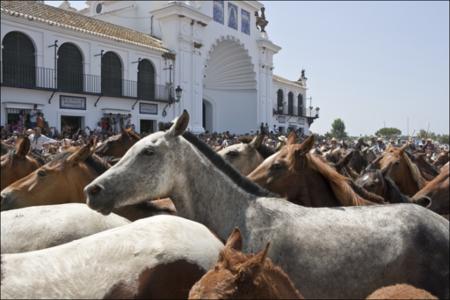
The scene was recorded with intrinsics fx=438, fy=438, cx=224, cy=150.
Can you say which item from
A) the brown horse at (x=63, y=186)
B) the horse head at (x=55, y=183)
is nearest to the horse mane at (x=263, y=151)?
the brown horse at (x=63, y=186)

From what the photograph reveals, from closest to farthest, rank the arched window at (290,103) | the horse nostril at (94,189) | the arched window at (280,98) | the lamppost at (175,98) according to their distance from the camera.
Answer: the horse nostril at (94,189), the lamppost at (175,98), the arched window at (280,98), the arched window at (290,103)

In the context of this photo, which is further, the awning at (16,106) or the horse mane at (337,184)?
the awning at (16,106)

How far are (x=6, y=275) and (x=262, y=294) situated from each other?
1.00m

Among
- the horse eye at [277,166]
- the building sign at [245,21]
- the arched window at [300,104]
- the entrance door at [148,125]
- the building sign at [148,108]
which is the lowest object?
the horse eye at [277,166]

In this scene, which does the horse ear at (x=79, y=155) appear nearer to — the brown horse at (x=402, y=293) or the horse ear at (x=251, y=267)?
the horse ear at (x=251, y=267)

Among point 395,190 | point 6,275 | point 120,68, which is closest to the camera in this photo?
point 6,275

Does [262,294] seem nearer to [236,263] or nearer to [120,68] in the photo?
[236,263]

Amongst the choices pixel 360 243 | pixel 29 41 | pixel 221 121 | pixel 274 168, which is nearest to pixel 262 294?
pixel 360 243

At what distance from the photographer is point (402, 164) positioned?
6.70m

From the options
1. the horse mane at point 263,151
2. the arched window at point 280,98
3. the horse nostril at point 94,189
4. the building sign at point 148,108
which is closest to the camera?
the horse nostril at point 94,189

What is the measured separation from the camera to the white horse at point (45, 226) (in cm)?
245

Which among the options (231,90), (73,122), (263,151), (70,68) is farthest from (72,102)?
(263,151)

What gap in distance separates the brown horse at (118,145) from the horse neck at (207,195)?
13.1ft

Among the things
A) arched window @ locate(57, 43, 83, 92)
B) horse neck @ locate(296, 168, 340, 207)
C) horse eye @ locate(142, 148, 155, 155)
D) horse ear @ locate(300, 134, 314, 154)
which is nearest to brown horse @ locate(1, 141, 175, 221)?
horse eye @ locate(142, 148, 155, 155)
